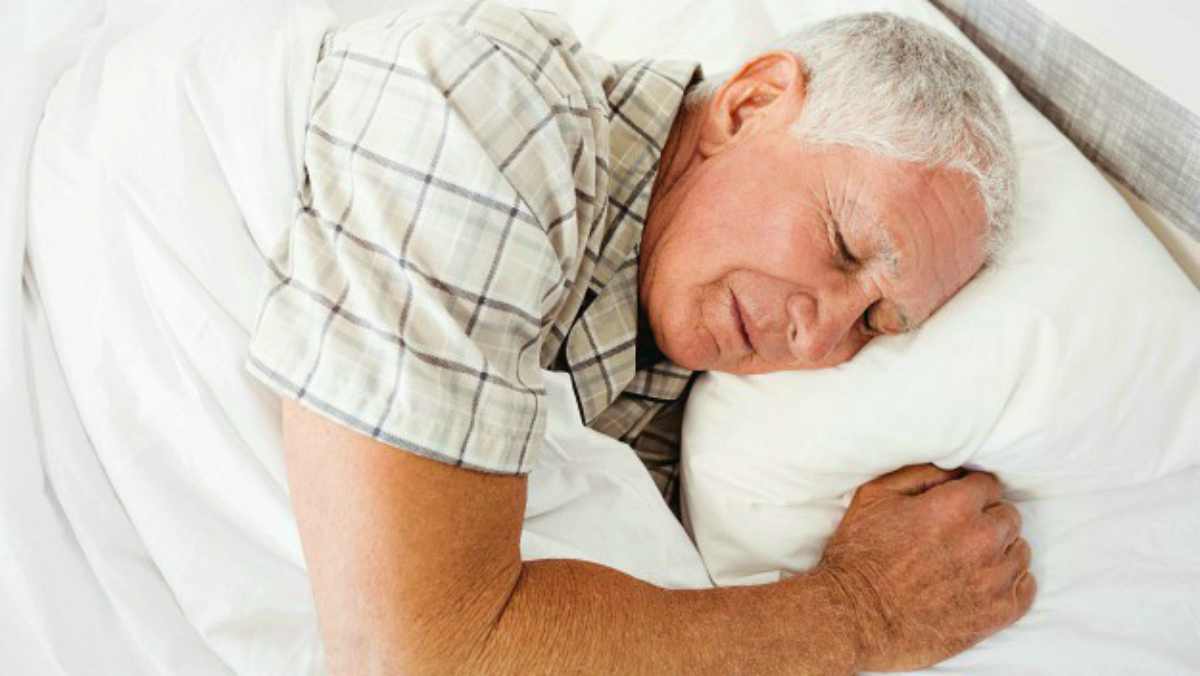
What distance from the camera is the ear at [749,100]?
1259 millimetres

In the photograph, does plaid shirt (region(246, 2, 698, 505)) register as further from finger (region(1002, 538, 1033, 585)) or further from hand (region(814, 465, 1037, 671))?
finger (region(1002, 538, 1033, 585))

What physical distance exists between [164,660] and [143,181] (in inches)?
19.4

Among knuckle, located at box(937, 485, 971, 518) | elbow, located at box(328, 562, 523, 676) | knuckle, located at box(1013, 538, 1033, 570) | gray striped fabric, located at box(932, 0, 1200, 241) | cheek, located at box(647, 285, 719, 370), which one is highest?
gray striped fabric, located at box(932, 0, 1200, 241)

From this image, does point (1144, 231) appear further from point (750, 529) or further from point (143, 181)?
point (143, 181)

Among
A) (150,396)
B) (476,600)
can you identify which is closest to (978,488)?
(476,600)

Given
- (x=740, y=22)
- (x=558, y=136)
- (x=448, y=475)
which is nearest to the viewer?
(x=448, y=475)

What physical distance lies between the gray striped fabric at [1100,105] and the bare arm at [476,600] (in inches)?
27.2

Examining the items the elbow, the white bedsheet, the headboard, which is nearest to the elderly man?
the elbow

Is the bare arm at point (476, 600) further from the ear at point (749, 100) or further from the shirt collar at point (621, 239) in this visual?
the ear at point (749, 100)

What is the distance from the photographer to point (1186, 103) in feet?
4.22

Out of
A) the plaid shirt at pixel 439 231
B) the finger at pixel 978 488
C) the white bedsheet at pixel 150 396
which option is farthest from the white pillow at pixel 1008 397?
the plaid shirt at pixel 439 231

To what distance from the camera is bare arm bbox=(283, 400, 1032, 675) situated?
3.13 feet

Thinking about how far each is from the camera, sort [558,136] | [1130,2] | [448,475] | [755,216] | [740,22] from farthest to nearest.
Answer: [740,22] → [1130,2] → [755,216] → [558,136] → [448,475]

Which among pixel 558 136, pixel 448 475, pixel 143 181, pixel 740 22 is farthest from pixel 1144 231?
pixel 143 181
